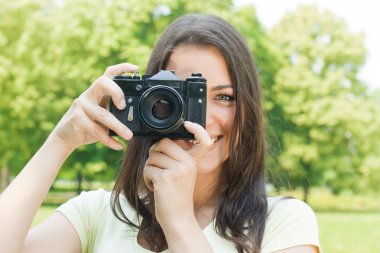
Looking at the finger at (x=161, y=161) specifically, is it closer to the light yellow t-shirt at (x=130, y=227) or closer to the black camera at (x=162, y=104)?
the black camera at (x=162, y=104)

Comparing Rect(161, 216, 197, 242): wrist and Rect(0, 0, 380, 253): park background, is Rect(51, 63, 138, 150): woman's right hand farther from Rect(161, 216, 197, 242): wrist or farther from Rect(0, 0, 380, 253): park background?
Rect(0, 0, 380, 253): park background

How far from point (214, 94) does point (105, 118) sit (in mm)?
324

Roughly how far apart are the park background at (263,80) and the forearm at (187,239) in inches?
425

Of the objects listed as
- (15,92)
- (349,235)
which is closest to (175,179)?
(349,235)

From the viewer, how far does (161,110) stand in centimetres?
148

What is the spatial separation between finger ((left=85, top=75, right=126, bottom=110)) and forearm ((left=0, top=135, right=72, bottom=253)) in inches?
6.3

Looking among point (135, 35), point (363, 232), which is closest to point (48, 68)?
point (135, 35)

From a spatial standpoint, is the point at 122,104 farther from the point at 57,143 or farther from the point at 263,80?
the point at 263,80

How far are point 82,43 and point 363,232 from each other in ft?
30.8

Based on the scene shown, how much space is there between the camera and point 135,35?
48.4 feet

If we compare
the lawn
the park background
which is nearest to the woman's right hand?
the park background

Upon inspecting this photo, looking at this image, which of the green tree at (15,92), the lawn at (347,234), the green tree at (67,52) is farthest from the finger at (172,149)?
the green tree at (15,92)

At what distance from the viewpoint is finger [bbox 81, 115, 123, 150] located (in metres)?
1.50

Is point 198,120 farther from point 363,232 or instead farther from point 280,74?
point 280,74
